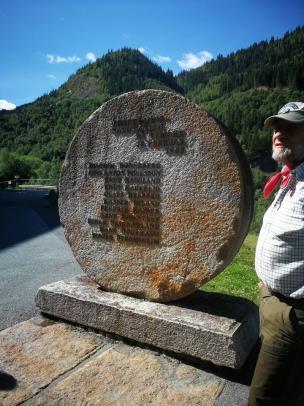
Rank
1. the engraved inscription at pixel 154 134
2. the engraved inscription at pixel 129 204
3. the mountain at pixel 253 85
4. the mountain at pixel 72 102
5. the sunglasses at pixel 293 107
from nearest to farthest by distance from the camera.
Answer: the sunglasses at pixel 293 107 → the engraved inscription at pixel 154 134 → the engraved inscription at pixel 129 204 → the mountain at pixel 253 85 → the mountain at pixel 72 102

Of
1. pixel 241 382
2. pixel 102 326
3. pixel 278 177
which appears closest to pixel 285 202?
pixel 278 177

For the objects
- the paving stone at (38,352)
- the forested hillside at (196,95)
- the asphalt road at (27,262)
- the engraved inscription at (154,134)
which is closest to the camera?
the paving stone at (38,352)

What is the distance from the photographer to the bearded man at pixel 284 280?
78.0 inches

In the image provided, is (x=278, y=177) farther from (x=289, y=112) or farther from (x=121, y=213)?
(x=121, y=213)

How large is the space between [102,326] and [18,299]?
155 centimetres

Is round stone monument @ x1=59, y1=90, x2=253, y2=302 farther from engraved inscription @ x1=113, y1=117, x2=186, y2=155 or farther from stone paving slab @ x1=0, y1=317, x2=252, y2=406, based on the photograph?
stone paving slab @ x1=0, y1=317, x2=252, y2=406

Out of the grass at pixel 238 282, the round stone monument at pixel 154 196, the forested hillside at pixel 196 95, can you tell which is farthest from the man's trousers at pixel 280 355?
the forested hillside at pixel 196 95

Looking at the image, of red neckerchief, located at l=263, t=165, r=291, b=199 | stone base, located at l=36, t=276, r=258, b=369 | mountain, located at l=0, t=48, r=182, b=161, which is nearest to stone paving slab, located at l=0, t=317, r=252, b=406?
stone base, located at l=36, t=276, r=258, b=369

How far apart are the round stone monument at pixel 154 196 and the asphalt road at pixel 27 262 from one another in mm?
1104

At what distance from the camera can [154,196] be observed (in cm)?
332

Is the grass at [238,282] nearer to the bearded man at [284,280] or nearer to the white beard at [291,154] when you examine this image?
the bearded man at [284,280]

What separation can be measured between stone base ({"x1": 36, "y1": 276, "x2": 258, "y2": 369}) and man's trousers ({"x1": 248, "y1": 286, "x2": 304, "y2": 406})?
0.56m

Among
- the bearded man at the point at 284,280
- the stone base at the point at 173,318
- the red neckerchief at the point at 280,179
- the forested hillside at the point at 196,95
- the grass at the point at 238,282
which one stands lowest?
the grass at the point at 238,282

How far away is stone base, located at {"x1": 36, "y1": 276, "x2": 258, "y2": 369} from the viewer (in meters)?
2.74
